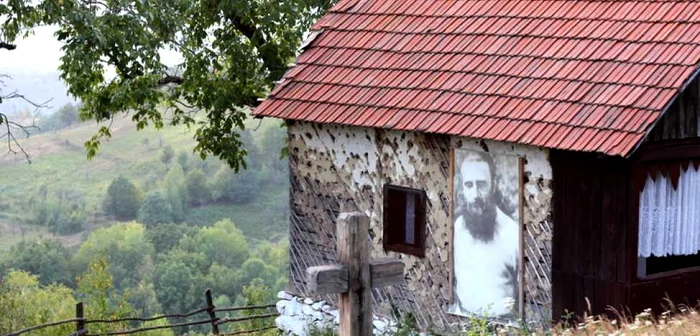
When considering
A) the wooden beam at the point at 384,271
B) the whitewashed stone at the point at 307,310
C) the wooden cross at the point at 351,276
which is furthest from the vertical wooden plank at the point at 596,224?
the whitewashed stone at the point at 307,310

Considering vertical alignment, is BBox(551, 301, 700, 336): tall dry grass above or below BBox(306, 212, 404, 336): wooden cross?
below

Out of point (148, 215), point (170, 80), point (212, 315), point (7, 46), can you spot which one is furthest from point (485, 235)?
point (148, 215)

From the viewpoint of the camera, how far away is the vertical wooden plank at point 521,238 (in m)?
13.0

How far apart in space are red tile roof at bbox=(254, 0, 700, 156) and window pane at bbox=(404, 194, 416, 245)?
1.01 metres

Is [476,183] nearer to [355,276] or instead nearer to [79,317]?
[355,276]

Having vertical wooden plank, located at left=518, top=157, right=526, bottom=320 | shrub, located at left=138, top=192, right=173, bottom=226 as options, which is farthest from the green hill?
vertical wooden plank, located at left=518, top=157, right=526, bottom=320

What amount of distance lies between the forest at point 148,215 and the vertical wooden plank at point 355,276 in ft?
139

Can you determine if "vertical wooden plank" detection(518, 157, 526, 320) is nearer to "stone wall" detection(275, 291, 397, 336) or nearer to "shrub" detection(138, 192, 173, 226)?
"stone wall" detection(275, 291, 397, 336)

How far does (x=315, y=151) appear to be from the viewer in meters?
15.4

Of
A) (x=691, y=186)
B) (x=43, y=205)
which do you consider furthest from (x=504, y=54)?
(x=43, y=205)

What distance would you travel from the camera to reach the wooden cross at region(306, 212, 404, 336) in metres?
9.59

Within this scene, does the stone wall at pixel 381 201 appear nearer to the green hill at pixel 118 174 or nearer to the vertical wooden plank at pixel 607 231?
the vertical wooden plank at pixel 607 231

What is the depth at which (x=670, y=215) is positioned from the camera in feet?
40.6

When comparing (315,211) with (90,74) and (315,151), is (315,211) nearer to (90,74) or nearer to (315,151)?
(315,151)
